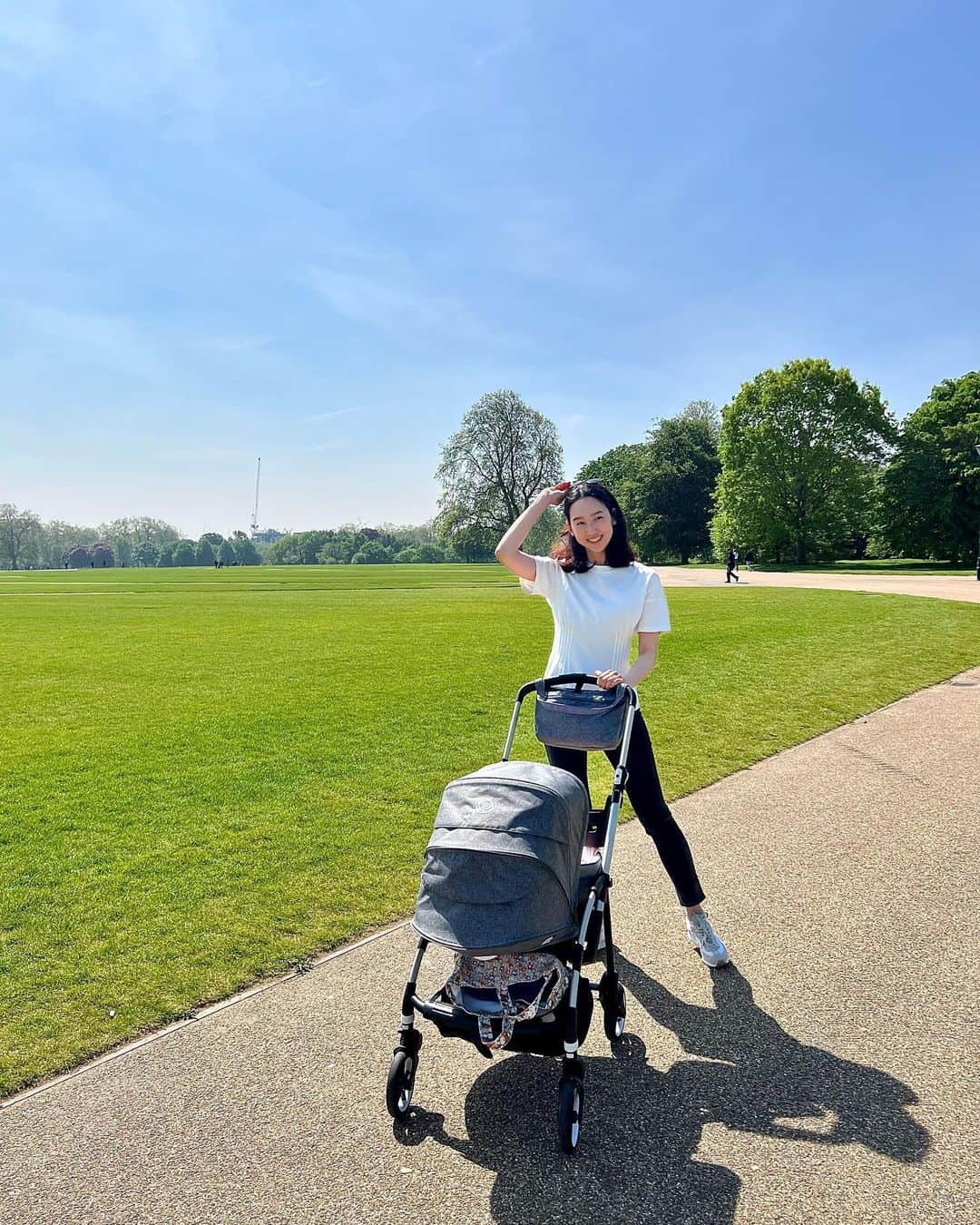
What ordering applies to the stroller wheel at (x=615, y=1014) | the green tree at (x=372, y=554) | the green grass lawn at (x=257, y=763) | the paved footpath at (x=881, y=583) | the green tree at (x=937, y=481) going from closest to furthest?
the stroller wheel at (x=615, y=1014), the green grass lawn at (x=257, y=763), the paved footpath at (x=881, y=583), the green tree at (x=937, y=481), the green tree at (x=372, y=554)

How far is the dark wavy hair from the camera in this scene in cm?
353

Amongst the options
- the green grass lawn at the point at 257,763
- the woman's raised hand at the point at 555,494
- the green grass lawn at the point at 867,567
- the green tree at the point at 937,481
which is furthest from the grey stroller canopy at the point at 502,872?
the green tree at the point at 937,481

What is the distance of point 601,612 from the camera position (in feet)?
11.4

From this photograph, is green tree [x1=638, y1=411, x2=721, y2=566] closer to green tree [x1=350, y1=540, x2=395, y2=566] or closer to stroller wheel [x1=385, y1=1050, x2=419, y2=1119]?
green tree [x1=350, y1=540, x2=395, y2=566]

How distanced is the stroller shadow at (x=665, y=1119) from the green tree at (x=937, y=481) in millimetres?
56280

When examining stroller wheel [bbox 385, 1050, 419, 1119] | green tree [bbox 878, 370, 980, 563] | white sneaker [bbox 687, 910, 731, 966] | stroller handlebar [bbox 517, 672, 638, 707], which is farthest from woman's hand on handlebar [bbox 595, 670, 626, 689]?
green tree [bbox 878, 370, 980, 563]

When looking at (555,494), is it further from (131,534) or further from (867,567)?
(131,534)

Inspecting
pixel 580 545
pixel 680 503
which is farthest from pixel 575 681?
pixel 680 503

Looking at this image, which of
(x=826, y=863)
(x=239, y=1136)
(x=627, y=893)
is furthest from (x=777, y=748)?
(x=239, y=1136)

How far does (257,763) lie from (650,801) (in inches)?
194

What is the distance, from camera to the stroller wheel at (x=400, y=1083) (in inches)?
103

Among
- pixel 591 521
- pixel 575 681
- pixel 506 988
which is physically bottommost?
pixel 506 988

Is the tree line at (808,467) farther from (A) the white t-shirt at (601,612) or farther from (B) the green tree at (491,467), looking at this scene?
(A) the white t-shirt at (601,612)

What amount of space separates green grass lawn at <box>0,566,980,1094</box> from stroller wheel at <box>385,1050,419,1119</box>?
124cm
